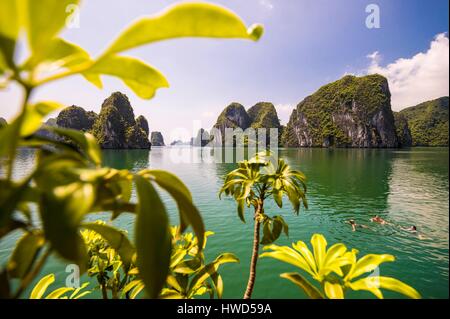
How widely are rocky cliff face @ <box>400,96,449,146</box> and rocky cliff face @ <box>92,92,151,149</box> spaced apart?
508 feet

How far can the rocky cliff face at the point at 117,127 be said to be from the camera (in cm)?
10188

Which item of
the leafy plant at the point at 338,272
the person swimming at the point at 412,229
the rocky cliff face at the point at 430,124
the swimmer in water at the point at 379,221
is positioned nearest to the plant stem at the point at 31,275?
the leafy plant at the point at 338,272

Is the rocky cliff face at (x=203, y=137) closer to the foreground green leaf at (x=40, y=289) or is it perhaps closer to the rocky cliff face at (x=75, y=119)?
the rocky cliff face at (x=75, y=119)

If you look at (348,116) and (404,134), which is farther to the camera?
(404,134)

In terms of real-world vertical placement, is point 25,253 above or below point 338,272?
above

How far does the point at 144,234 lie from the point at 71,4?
0.65 m

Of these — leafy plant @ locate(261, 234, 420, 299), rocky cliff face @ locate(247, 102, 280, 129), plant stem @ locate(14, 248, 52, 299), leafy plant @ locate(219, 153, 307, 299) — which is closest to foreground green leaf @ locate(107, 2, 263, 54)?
plant stem @ locate(14, 248, 52, 299)

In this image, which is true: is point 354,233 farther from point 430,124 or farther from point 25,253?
point 430,124

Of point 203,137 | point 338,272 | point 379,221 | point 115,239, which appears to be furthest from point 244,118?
point 115,239

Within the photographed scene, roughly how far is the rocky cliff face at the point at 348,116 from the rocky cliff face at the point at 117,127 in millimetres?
87326

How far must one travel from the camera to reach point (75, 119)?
373 feet

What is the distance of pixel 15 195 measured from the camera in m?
0.55

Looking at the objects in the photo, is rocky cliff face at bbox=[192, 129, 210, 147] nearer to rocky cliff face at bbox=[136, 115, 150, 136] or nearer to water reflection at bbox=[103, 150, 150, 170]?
rocky cliff face at bbox=[136, 115, 150, 136]

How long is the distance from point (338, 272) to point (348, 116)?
129 m
